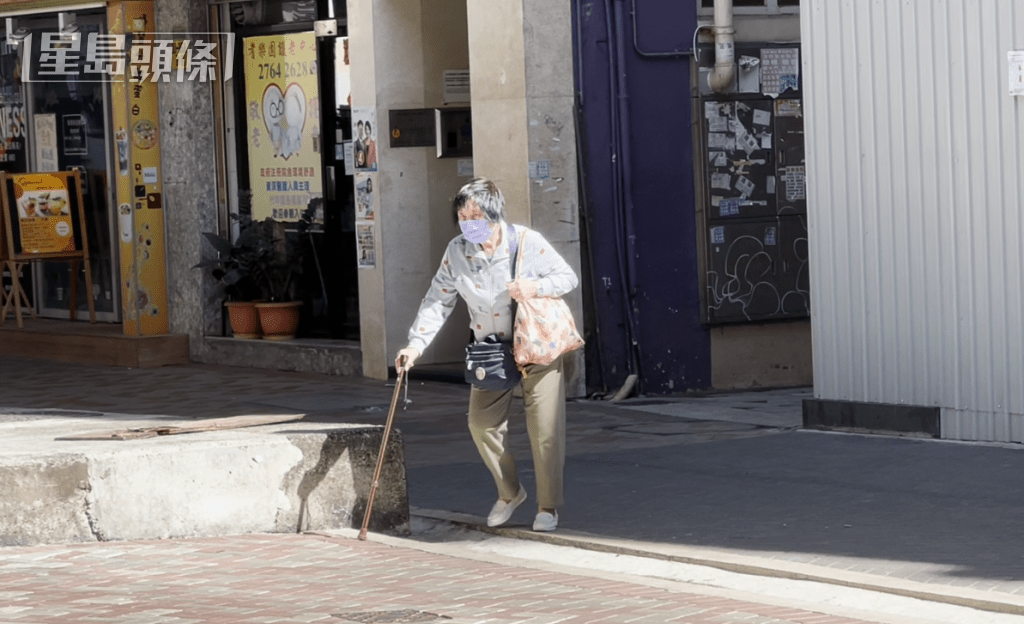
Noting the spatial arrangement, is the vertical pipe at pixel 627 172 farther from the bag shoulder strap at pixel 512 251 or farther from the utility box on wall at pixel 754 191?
the bag shoulder strap at pixel 512 251

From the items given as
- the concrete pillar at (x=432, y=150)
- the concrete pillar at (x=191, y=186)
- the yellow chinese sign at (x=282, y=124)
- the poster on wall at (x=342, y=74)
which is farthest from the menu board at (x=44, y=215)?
the concrete pillar at (x=432, y=150)

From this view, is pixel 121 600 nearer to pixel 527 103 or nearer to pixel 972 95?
pixel 972 95

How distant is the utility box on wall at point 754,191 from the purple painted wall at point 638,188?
173 mm

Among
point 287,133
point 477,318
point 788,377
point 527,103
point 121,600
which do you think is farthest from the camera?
point 287,133

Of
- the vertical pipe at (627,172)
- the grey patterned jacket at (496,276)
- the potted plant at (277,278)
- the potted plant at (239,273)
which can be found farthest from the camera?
the potted plant at (239,273)

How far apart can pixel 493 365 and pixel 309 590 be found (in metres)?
1.49

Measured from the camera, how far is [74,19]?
1752cm

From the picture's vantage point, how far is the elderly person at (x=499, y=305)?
7.91 m

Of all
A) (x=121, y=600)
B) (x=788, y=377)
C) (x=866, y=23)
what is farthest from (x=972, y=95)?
(x=121, y=600)

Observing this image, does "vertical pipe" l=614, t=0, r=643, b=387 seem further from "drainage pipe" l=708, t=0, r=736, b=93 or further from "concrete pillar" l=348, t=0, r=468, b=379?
"concrete pillar" l=348, t=0, r=468, b=379

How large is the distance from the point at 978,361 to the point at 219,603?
16.7ft

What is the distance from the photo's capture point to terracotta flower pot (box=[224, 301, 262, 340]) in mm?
16078

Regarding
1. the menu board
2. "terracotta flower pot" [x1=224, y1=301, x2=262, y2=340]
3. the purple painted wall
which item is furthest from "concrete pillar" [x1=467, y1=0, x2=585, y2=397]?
the menu board

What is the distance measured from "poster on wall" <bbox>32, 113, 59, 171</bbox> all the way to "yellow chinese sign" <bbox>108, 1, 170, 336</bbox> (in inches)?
71.8
